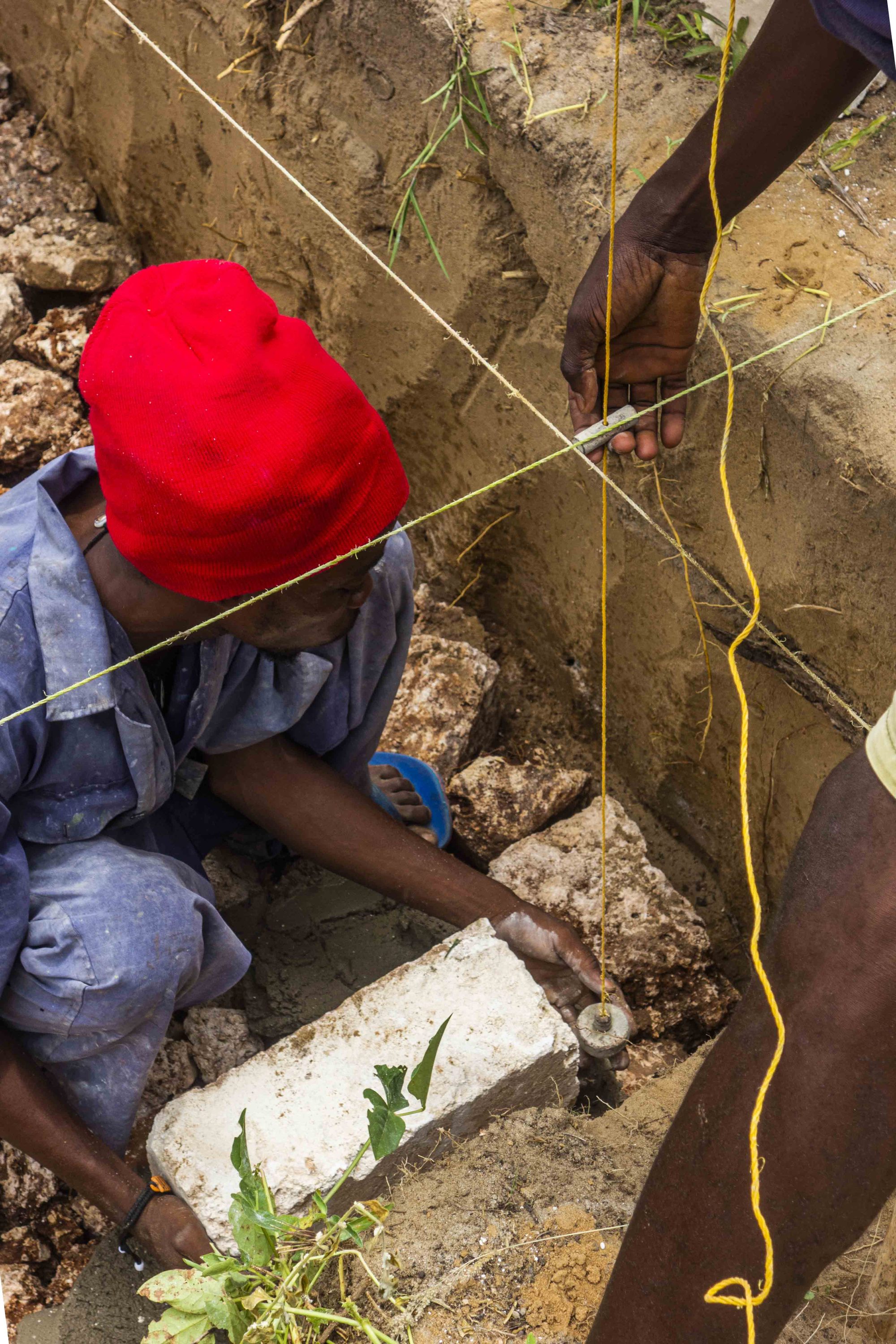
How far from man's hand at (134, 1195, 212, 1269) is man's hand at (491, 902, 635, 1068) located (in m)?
0.75

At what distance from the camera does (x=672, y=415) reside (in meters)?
2.18

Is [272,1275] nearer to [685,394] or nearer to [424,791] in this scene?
[424,791]

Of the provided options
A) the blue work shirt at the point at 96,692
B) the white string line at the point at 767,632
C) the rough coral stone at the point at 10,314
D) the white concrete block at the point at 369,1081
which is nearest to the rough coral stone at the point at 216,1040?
the white concrete block at the point at 369,1081

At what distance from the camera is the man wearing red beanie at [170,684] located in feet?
5.71

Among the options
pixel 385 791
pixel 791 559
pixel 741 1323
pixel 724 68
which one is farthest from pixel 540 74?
pixel 741 1323

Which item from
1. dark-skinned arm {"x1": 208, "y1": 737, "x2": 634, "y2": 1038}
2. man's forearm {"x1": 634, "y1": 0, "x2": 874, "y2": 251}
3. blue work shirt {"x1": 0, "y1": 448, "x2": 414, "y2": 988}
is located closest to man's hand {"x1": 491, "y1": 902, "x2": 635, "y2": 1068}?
dark-skinned arm {"x1": 208, "y1": 737, "x2": 634, "y2": 1038}

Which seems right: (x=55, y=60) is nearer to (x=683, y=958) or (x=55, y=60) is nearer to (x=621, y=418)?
(x=621, y=418)

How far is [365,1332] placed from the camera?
1754 mm

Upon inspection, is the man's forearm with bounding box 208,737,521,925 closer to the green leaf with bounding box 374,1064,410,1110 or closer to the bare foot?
the bare foot

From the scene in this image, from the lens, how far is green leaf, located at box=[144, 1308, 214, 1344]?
5.58 ft

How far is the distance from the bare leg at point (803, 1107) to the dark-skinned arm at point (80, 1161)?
3.29 feet

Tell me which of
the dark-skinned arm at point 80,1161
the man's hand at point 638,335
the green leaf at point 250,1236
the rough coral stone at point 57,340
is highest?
the man's hand at point 638,335

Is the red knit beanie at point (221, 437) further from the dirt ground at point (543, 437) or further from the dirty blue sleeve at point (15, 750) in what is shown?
the dirt ground at point (543, 437)

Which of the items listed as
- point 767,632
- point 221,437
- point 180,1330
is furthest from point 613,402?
point 180,1330
